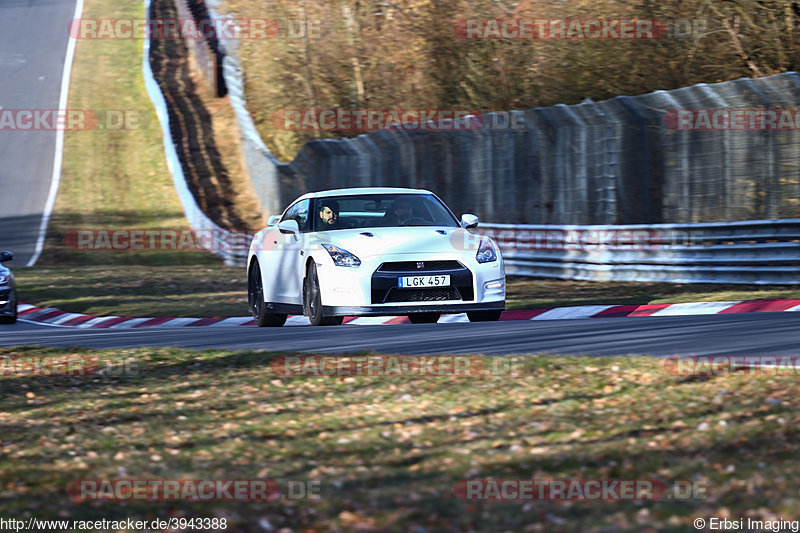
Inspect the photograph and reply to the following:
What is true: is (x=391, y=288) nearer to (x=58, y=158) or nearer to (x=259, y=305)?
(x=259, y=305)

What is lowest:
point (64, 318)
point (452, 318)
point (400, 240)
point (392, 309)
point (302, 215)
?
point (64, 318)

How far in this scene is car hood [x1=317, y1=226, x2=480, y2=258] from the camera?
12.6 meters

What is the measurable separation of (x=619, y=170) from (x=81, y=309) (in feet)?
31.7

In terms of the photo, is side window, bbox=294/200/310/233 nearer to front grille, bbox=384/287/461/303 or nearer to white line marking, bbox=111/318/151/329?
front grille, bbox=384/287/461/303

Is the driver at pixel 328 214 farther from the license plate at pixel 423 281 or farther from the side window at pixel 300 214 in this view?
the license plate at pixel 423 281

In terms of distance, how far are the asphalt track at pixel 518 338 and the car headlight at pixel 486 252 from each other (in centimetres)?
70

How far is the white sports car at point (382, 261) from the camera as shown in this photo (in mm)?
12539

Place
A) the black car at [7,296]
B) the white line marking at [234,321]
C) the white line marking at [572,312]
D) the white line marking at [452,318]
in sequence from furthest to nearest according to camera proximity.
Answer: the black car at [7,296] → the white line marking at [234,321] → the white line marking at [452,318] → the white line marking at [572,312]

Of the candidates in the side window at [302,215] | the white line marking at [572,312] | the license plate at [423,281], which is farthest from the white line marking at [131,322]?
the license plate at [423,281]

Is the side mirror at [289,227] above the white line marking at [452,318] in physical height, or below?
above

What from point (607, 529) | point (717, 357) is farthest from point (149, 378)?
point (607, 529)

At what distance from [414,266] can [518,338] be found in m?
2.25

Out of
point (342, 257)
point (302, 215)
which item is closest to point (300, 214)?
point (302, 215)

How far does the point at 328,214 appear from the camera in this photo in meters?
13.7
